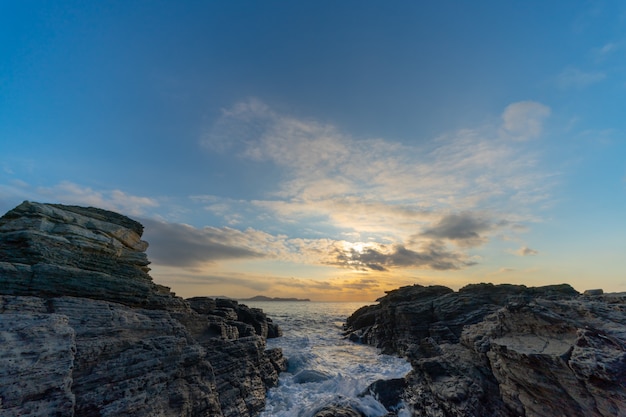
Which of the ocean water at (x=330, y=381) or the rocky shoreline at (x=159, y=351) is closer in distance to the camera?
the rocky shoreline at (x=159, y=351)

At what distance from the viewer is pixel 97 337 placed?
1194 cm

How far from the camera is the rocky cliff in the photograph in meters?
9.45

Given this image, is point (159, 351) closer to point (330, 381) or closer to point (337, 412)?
point (337, 412)

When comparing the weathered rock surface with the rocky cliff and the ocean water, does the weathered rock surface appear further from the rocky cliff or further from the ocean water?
the rocky cliff

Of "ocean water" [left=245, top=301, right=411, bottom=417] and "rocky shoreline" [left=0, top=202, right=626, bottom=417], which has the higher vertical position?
"rocky shoreline" [left=0, top=202, right=626, bottom=417]

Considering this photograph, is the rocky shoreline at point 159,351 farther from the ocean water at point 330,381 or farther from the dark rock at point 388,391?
the ocean water at point 330,381

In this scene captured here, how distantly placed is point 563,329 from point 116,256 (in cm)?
2455

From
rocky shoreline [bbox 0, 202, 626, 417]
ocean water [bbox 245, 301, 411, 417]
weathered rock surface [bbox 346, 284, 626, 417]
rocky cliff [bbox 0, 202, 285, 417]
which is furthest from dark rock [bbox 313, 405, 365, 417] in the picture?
rocky cliff [bbox 0, 202, 285, 417]

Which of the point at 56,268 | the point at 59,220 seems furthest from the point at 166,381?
the point at 59,220

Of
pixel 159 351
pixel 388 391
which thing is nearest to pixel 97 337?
pixel 159 351

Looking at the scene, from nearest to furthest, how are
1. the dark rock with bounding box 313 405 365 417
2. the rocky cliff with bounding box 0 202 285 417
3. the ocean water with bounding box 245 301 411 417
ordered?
1. the rocky cliff with bounding box 0 202 285 417
2. the dark rock with bounding box 313 405 365 417
3. the ocean water with bounding box 245 301 411 417

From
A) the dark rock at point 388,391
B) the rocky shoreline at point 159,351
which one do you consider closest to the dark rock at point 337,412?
the rocky shoreline at point 159,351

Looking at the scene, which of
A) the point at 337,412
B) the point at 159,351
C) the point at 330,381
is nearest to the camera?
the point at 159,351

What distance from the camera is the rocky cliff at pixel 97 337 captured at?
31.0 feet
